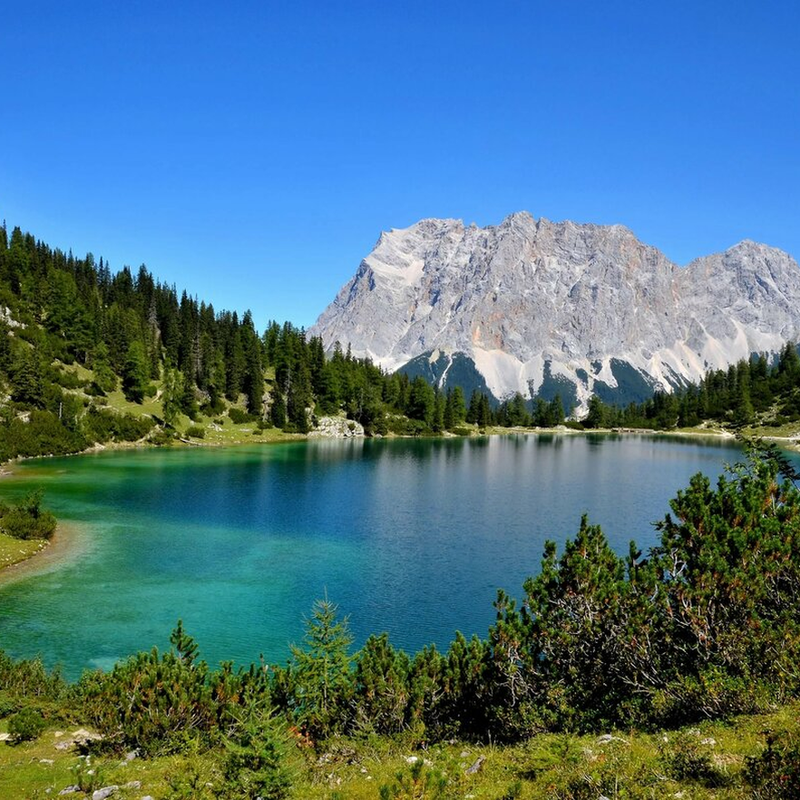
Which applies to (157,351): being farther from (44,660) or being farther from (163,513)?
(44,660)

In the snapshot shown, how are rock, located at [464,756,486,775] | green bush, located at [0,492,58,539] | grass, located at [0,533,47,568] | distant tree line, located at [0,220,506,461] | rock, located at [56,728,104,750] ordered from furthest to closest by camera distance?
1. distant tree line, located at [0,220,506,461]
2. green bush, located at [0,492,58,539]
3. grass, located at [0,533,47,568]
4. rock, located at [56,728,104,750]
5. rock, located at [464,756,486,775]

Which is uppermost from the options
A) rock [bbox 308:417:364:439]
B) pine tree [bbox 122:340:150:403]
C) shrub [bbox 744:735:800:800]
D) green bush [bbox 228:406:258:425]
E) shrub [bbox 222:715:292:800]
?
pine tree [bbox 122:340:150:403]

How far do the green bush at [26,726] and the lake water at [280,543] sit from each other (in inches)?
405

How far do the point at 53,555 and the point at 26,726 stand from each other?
33.7 m

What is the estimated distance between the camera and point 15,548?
4809 centimetres

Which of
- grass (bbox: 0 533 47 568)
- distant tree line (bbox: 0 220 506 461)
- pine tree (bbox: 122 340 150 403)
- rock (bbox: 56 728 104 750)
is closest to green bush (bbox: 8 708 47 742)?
rock (bbox: 56 728 104 750)

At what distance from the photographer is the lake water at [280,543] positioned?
3512 centimetres

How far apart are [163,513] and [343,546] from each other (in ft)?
84.4

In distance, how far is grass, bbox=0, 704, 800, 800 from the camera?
11586 millimetres

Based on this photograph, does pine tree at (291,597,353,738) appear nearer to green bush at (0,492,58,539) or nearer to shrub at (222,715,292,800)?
shrub at (222,715,292,800)

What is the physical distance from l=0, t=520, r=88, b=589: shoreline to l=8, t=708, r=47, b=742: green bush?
2524cm

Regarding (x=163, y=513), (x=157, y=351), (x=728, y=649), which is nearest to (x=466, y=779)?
(x=728, y=649)

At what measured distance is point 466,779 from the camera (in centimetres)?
1414

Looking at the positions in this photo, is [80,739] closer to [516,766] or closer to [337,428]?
[516,766]
